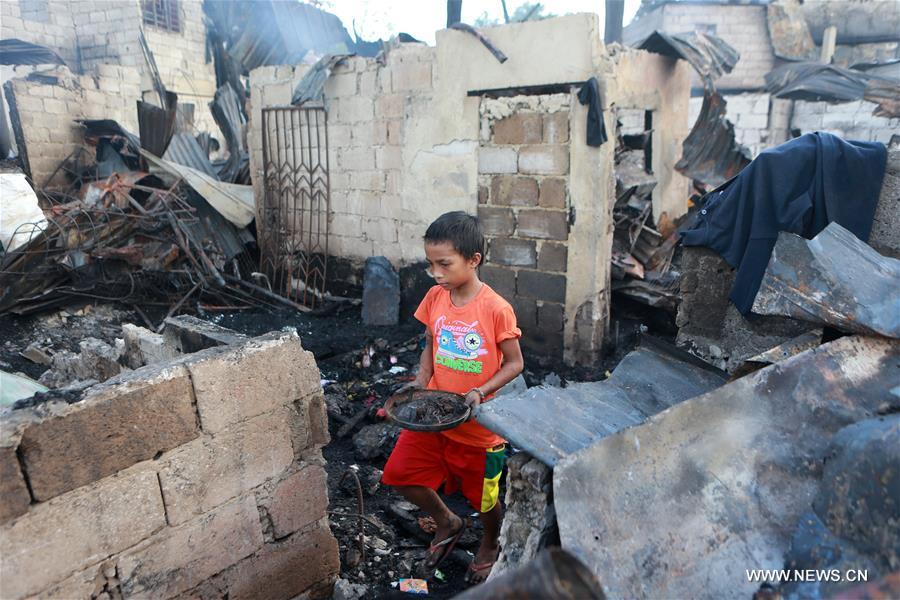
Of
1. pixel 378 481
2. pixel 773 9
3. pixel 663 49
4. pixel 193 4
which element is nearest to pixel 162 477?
pixel 378 481

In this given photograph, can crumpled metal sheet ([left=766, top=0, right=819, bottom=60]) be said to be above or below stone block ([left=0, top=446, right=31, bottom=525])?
above

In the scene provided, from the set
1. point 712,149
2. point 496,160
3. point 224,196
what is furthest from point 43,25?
point 712,149

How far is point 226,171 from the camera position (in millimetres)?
10445

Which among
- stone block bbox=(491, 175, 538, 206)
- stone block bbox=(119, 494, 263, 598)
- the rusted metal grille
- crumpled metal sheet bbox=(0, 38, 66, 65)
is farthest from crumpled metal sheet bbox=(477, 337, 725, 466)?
crumpled metal sheet bbox=(0, 38, 66, 65)

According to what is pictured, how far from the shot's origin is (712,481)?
5.85 ft

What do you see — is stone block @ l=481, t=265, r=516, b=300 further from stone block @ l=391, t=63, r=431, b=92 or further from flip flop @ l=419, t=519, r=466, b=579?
flip flop @ l=419, t=519, r=466, b=579

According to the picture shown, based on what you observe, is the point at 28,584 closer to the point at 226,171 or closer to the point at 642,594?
the point at 642,594

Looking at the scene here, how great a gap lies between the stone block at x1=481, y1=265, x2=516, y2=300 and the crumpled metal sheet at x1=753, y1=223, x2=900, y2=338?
3712mm

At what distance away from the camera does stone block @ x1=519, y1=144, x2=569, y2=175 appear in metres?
5.56

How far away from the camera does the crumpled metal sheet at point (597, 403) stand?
→ 1.97m

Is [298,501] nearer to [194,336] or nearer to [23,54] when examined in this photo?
[194,336]

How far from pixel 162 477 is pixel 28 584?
0.50 m

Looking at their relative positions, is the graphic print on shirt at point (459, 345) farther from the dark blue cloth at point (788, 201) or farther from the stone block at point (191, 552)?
the dark blue cloth at point (788, 201)

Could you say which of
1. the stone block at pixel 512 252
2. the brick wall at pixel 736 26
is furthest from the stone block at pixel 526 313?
the brick wall at pixel 736 26
